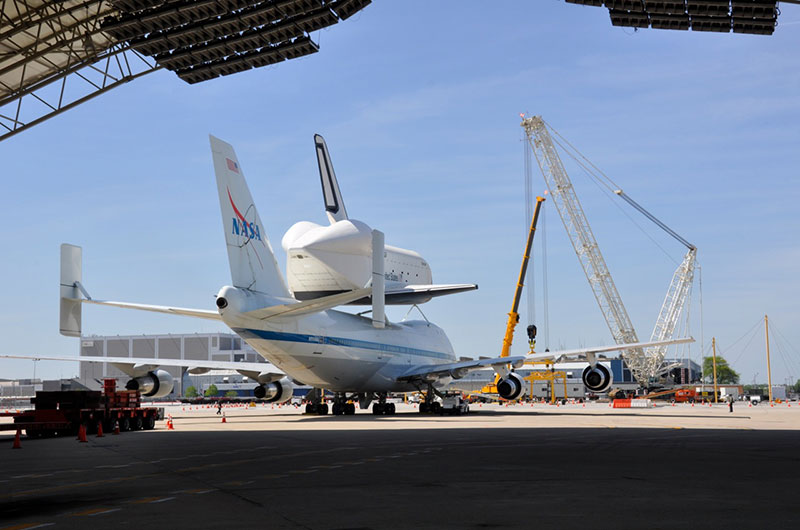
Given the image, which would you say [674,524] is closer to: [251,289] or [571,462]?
[571,462]

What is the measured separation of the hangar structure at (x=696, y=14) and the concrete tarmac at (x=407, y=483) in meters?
12.6

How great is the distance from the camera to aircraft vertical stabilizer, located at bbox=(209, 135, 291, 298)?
102 ft

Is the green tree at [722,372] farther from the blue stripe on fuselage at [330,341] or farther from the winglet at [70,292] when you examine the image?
the winglet at [70,292]

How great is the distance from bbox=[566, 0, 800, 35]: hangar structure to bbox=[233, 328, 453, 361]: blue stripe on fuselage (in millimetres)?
17971

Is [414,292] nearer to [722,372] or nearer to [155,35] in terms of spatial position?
[155,35]

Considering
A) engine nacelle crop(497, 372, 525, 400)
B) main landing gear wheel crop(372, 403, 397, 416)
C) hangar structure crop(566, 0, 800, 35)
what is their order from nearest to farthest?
hangar structure crop(566, 0, 800, 35)
engine nacelle crop(497, 372, 525, 400)
main landing gear wheel crop(372, 403, 397, 416)

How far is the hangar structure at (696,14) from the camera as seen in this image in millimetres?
23391

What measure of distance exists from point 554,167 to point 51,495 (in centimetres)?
9719

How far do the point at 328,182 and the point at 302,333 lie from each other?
63.3ft

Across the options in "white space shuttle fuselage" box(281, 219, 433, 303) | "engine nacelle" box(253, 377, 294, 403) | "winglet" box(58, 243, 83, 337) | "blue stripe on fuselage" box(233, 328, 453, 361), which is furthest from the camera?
"white space shuttle fuselage" box(281, 219, 433, 303)

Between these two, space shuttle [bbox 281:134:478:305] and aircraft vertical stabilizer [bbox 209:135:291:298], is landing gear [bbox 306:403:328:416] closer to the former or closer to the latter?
space shuttle [bbox 281:134:478:305]

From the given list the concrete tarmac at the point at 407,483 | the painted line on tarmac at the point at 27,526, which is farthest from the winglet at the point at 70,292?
the painted line on tarmac at the point at 27,526

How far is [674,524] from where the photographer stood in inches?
328

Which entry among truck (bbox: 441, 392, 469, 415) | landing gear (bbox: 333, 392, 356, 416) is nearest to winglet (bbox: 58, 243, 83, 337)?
landing gear (bbox: 333, 392, 356, 416)
